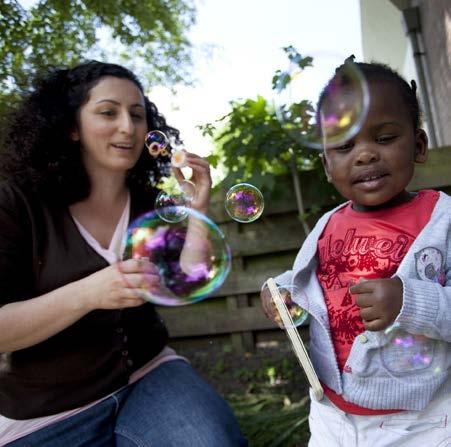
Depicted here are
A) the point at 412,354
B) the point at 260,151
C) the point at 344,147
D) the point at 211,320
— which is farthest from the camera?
the point at 211,320

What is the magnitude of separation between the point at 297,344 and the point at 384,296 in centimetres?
27

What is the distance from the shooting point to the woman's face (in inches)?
76.8

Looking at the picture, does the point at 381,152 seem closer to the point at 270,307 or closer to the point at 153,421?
the point at 270,307

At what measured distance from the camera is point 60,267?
1794 millimetres

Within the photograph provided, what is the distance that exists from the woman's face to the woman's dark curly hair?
0.19 ft

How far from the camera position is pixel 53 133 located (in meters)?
2.11

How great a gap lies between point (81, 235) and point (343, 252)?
3.18 ft

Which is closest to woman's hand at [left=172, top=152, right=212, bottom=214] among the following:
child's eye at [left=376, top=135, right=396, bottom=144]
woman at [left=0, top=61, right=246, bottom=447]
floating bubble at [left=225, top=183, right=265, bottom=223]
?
woman at [left=0, top=61, right=246, bottom=447]

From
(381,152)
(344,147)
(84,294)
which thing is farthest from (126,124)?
(381,152)

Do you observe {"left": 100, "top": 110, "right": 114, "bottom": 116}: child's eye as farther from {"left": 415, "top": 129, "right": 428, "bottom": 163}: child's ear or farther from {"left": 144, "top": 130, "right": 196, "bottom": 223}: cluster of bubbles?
{"left": 415, "top": 129, "right": 428, "bottom": 163}: child's ear

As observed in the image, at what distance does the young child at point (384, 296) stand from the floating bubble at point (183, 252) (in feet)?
1.12

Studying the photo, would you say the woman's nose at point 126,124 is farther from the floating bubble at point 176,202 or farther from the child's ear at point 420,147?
the child's ear at point 420,147

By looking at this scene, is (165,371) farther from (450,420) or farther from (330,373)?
(450,420)

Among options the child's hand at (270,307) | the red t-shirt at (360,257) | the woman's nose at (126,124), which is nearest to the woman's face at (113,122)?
the woman's nose at (126,124)
